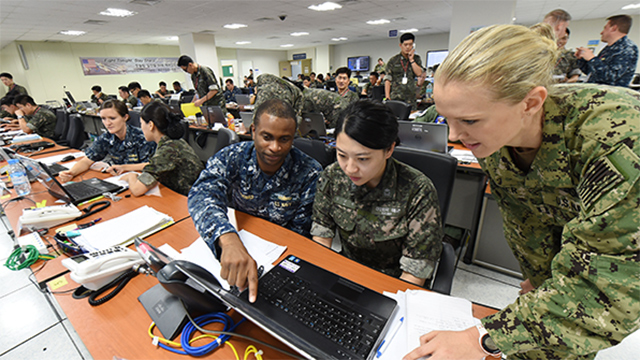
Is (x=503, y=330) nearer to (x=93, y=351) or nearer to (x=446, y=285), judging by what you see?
(x=446, y=285)

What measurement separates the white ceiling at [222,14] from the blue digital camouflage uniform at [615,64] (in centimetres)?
400

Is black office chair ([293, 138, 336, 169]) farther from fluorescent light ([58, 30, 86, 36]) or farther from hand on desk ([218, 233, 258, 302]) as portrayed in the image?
fluorescent light ([58, 30, 86, 36])

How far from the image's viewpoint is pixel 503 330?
589 millimetres

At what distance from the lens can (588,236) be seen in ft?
1.70

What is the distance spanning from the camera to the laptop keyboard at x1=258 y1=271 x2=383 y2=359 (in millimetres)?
656

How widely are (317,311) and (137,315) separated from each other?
1.82 feet

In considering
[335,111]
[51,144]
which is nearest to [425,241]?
[335,111]

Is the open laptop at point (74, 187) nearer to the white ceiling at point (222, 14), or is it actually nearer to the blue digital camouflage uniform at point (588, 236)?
the blue digital camouflage uniform at point (588, 236)

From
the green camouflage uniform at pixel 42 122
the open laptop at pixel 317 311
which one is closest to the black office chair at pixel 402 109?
the open laptop at pixel 317 311

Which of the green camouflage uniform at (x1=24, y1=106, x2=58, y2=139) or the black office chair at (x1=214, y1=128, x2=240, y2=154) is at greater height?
the black office chair at (x1=214, y1=128, x2=240, y2=154)

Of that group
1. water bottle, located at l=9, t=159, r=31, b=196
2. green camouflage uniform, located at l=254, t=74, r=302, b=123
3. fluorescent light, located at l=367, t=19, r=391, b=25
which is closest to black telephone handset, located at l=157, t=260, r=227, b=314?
water bottle, located at l=9, t=159, r=31, b=196

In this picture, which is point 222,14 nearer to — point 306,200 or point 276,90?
point 276,90

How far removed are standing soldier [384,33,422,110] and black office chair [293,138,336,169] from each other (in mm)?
3330

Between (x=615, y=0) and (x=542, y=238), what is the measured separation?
9.17m
